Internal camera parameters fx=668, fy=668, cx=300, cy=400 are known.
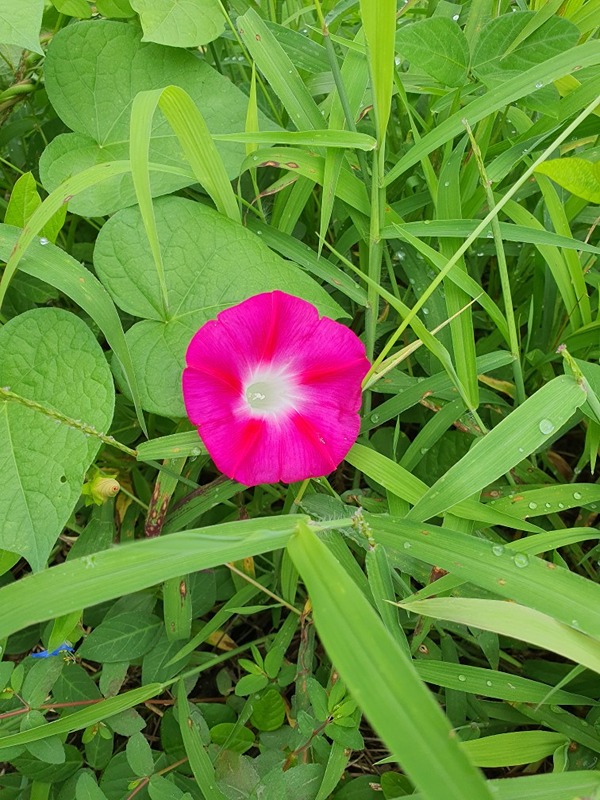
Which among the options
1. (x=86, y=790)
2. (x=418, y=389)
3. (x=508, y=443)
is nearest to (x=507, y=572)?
(x=508, y=443)

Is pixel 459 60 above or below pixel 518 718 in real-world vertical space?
above

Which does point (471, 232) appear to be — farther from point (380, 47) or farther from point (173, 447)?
point (173, 447)

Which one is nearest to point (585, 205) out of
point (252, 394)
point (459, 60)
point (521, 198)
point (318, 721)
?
point (521, 198)

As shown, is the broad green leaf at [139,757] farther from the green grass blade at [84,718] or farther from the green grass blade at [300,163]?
the green grass blade at [300,163]

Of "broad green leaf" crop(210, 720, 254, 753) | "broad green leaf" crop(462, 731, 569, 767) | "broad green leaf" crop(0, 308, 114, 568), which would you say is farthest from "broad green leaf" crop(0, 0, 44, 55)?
"broad green leaf" crop(462, 731, 569, 767)

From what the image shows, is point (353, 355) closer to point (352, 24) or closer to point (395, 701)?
point (395, 701)

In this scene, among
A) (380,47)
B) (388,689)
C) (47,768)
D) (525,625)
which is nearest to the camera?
(388,689)

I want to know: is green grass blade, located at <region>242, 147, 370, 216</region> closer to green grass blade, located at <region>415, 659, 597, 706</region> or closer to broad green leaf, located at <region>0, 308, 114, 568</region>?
broad green leaf, located at <region>0, 308, 114, 568</region>
